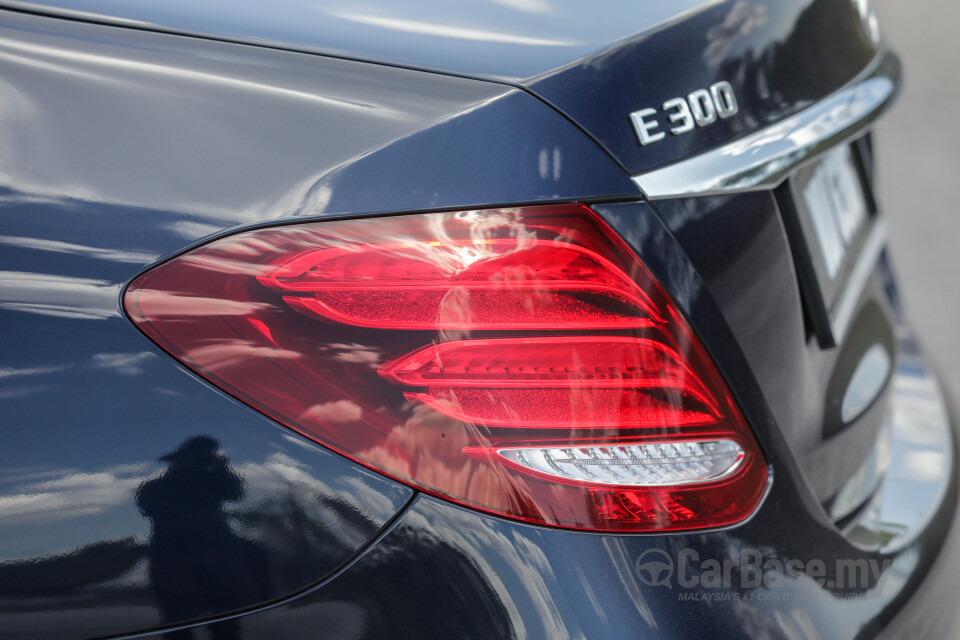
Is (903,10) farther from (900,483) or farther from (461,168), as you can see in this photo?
(461,168)

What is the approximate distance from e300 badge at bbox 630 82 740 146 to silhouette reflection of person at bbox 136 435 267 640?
626mm

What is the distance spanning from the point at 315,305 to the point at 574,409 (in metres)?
0.33

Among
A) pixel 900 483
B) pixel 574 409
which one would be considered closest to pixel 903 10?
pixel 900 483

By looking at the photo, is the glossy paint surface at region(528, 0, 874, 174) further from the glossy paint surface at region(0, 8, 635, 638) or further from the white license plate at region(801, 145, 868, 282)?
the white license plate at region(801, 145, 868, 282)

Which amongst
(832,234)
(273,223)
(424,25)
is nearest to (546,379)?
(273,223)

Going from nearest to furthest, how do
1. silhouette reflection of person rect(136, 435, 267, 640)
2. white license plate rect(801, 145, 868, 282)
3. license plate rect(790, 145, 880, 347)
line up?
silhouette reflection of person rect(136, 435, 267, 640)
license plate rect(790, 145, 880, 347)
white license plate rect(801, 145, 868, 282)

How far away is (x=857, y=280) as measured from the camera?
1.64m

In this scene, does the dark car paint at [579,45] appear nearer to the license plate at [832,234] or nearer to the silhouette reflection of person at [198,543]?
the license plate at [832,234]

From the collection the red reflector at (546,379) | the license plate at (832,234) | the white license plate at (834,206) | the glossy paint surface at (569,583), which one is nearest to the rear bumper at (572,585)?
the glossy paint surface at (569,583)

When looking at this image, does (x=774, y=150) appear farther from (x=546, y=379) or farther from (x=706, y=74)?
(x=546, y=379)

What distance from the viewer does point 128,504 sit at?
3.31ft

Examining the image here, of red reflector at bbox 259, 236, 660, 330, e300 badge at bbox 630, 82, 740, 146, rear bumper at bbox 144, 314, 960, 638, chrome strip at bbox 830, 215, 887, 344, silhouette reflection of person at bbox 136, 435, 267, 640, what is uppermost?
e300 badge at bbox 630, 82, 740, 146

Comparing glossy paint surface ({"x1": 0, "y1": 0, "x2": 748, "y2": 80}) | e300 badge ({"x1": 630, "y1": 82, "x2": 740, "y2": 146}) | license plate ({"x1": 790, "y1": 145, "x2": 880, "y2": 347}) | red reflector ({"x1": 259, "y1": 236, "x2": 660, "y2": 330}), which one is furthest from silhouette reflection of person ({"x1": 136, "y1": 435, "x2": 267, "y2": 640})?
license plate ({"x1": 790, "y1": 145, "x2": 880, "y2": 347})

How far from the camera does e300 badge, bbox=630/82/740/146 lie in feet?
3.47
